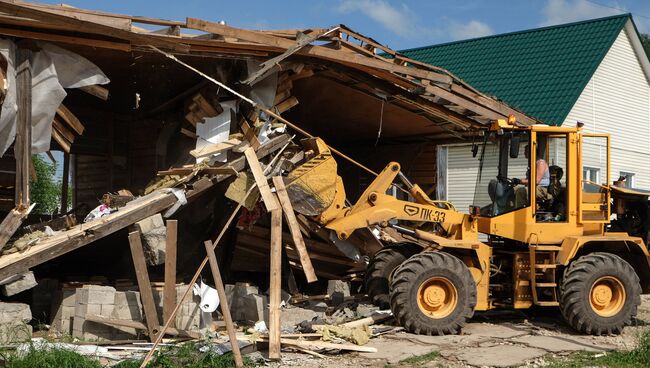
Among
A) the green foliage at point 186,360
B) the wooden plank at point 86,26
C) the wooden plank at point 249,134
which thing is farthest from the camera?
the wooden plank at point 249,134

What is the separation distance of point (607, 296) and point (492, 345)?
230 cm

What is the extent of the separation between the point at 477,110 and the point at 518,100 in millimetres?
10657

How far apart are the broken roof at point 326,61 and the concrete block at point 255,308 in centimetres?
320

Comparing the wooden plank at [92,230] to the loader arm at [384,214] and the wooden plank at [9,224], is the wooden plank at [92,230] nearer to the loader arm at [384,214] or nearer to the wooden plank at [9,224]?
the wooden plank at [9,224]

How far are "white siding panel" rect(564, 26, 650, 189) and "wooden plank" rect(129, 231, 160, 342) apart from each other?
16.6 meters

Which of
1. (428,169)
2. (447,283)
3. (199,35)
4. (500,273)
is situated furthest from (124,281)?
(428,169)

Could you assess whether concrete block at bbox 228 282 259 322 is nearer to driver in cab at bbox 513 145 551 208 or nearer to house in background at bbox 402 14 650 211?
driver in cab at bbox 513 145 551 208

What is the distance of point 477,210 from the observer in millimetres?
11789

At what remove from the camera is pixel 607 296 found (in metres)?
11.4

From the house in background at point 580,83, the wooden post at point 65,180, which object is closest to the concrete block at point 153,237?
the wooden post at point 65,180

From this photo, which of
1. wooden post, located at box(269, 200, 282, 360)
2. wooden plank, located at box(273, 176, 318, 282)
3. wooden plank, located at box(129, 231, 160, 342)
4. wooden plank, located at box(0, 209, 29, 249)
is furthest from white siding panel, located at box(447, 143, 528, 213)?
wooden plank, located at box(0, 209, 29, 249)

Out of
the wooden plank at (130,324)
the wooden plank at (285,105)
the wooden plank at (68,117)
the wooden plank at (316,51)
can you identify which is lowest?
the wooden plank at (130,324)

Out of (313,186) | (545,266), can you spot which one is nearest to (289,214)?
(313,186)

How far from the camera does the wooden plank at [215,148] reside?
11863 millimetres
